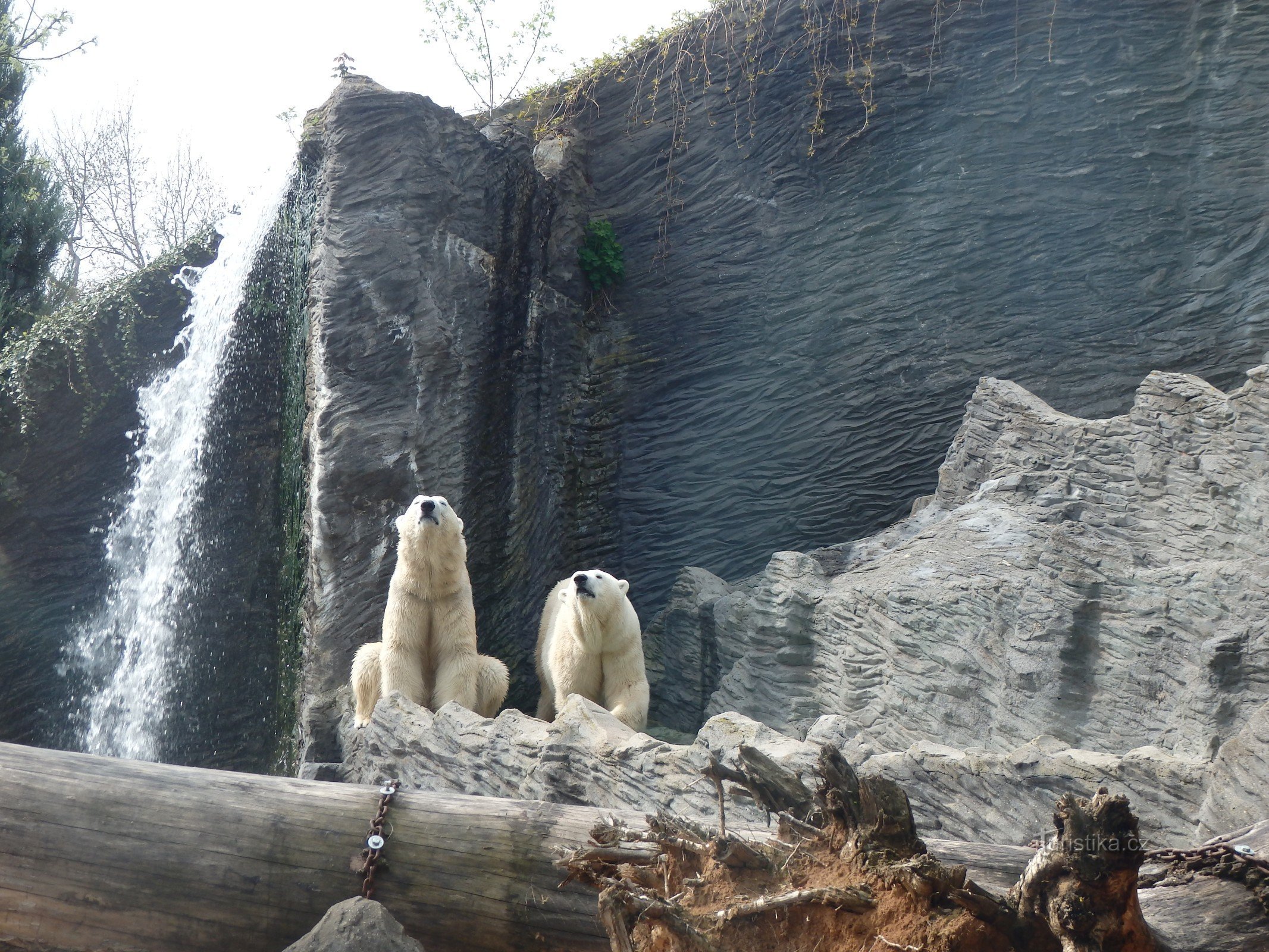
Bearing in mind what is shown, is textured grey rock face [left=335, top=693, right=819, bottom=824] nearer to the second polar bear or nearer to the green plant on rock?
the second polar bear

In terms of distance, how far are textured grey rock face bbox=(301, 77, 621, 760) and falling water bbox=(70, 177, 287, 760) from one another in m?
1.47

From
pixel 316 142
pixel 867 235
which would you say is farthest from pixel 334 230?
pixel 867 235

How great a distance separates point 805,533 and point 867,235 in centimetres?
322

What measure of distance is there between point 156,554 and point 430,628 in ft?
12.3

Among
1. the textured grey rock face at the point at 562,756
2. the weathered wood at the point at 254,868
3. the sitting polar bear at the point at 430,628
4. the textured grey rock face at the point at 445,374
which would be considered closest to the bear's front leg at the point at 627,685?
the sitting polar bear at the point at 430,628

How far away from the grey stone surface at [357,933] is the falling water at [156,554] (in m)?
6.76

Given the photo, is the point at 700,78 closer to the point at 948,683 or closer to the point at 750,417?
the point at 750,417

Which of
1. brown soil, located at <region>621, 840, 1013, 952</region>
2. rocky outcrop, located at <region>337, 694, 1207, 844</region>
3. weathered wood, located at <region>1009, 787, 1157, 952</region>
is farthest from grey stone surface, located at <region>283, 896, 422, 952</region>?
weathered wood, located at <region>1009, 787, 1157, 952</region>

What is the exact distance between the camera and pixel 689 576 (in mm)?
9797

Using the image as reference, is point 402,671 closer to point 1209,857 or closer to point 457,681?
point 457,681

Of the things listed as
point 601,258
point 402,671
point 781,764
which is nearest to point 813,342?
point 601,258

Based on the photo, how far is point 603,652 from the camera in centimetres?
745

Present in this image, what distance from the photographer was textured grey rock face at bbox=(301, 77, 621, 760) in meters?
8.77

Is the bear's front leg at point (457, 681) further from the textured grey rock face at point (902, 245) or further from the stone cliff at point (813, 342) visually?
the textured grey rock face at point (902, 245)
